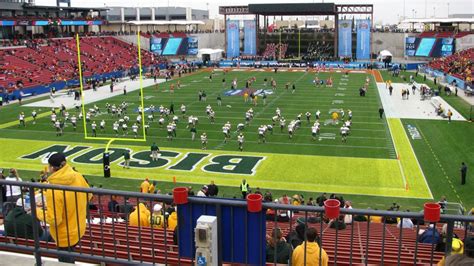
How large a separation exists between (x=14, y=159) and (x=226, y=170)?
9402mm

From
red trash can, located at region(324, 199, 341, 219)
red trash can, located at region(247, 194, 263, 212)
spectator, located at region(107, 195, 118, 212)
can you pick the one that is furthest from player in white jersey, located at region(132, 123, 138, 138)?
red trash can, located at region(324, 199, 341, 219)

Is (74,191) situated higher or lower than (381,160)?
higher

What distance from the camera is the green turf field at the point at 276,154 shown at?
721 inches

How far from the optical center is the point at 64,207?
208 inches

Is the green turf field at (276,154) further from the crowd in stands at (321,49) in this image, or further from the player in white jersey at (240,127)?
the crowd in stands at (321,49)

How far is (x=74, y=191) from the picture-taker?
5.11 meters

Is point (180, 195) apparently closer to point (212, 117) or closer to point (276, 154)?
point (276, 154)

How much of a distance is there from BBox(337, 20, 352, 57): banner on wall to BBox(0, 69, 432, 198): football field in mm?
40396

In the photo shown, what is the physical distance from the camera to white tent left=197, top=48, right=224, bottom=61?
6917 centimetres

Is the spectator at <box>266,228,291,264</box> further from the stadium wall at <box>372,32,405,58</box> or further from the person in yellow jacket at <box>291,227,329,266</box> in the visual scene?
the stadium wall at <box>372,32,405,58</box>

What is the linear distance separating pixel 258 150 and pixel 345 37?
184ft

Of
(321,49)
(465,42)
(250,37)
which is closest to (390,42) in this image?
(321,49)

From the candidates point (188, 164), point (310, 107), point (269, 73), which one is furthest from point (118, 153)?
point (269, 73)

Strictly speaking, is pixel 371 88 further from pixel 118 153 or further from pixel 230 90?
pixel 118 153
